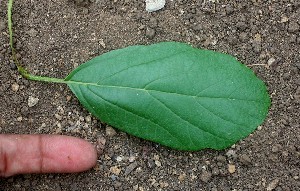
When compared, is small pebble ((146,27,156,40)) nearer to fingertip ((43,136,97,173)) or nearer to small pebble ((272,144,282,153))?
fingertip ((43,136,97,173))

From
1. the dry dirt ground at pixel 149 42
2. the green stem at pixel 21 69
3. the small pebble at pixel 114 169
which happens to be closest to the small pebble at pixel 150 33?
the dry dirt ground at pixel 149 42

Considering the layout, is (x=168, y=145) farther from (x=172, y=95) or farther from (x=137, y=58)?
(x=137, y=58)

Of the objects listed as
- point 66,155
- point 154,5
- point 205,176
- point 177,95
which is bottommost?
point 205,176

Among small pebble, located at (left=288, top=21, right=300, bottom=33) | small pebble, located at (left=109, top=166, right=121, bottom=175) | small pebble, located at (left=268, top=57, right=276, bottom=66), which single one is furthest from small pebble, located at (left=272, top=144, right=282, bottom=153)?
small pebble, located at (left=109, top=166, right=121, bottom=175)

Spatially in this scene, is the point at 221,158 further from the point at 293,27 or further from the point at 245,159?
the point at 293,27

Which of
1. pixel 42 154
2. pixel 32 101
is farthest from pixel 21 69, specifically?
pixel 42 154

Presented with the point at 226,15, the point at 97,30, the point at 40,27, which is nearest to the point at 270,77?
the point at 226,15

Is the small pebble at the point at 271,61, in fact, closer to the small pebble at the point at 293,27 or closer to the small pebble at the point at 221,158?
the small pebble at the point at 293,27
